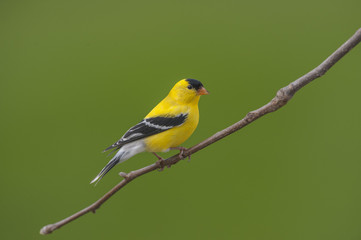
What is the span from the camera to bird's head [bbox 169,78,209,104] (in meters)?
0.98

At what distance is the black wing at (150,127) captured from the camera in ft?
3.35

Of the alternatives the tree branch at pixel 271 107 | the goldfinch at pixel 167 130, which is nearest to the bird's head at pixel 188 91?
the goldfinch at pixel 167 130

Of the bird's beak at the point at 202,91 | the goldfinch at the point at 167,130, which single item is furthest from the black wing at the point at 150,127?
the bird's beak at the point at 202,91

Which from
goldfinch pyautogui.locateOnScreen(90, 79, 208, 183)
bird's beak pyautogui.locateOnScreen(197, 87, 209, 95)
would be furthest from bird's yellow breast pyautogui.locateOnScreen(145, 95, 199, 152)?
bird's beak pyautogui.locateOnScreen(197, 87, 209, 95)

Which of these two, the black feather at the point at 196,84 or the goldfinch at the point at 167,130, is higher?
the black feather at the point at 196,84

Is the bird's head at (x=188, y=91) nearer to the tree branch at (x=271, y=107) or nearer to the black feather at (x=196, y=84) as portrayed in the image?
the black feather at (x=196, y=84)

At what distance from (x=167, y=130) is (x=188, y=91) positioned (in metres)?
0.14

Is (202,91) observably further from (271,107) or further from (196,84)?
(271,107)

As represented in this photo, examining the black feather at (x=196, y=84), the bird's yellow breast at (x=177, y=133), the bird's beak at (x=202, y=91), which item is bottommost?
the bird's yellow breast at (x=177, y=133)

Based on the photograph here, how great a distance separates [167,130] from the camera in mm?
1042

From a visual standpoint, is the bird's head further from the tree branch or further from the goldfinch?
the tree branch

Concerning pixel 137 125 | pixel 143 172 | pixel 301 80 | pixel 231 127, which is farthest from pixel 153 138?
pixel 301 80

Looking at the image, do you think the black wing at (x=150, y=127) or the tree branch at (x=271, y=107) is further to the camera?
the black wing at (x=150, y=127)

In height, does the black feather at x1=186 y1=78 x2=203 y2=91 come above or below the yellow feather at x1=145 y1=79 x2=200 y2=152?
above
